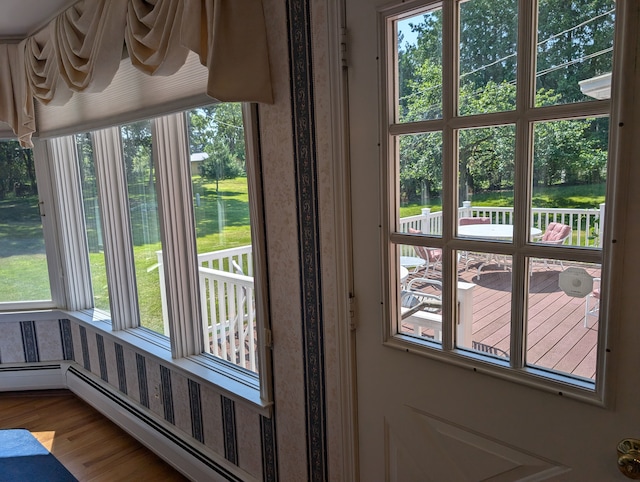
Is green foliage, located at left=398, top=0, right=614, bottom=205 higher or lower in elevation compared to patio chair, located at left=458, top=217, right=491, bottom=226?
higher

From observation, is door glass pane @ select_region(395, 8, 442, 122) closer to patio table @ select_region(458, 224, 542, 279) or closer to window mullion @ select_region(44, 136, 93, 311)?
patio table @ select_region(458, 224, 542, 279)

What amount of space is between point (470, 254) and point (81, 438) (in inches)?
103

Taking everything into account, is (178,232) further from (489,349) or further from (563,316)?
(563,316)

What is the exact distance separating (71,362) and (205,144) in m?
2.18

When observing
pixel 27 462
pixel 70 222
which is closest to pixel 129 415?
pixel 27 462

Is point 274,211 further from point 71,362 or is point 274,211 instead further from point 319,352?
point 71,362

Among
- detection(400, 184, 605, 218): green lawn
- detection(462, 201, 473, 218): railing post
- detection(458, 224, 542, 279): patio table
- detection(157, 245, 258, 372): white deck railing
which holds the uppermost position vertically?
detection(400, 184, 605, 218): green lawn

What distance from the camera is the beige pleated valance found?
4.61 ft

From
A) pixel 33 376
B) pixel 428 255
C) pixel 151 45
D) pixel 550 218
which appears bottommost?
pixel 33 376

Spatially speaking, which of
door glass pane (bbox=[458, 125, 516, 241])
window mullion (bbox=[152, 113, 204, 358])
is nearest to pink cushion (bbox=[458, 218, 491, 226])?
door glass pane (bbox=[458, 125, 516, 241])

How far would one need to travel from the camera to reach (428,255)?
47.7 inches

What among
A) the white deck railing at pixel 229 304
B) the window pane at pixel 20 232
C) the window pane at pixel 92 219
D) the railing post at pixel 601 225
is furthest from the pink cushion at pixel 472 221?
the window pane at pixel 20 232

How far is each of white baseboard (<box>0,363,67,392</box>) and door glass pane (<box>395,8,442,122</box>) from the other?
3.21 m

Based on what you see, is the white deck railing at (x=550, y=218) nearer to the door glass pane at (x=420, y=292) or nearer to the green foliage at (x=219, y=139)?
the door glass pane at (x=420, y=292)
